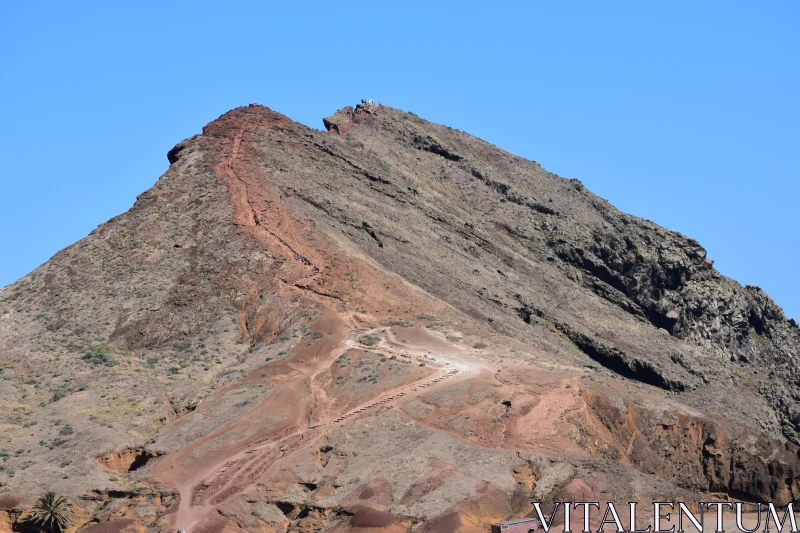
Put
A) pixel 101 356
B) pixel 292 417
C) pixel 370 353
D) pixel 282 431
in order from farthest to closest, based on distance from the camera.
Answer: pixel 101 356 → pixel 370 353 → pixel 292 417 → pixel 282 431

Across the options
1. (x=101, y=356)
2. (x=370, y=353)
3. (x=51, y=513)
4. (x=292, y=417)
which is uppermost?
(x=101, y=356)

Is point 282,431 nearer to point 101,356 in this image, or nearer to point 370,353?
point 370,353

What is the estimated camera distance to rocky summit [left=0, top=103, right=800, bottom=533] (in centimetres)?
4378

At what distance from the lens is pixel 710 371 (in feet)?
275

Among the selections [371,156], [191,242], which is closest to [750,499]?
[191,242]

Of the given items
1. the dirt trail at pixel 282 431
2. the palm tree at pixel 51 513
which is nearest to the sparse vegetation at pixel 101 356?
the dirt trail at pixel 282 431

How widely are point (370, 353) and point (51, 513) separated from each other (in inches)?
762

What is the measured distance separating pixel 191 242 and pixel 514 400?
28012 millimetres

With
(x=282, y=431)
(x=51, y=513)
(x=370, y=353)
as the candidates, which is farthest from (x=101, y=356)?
(x=51, y=513)

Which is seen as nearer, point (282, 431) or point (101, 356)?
point (282, 431)

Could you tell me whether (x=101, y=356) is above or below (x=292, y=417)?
above

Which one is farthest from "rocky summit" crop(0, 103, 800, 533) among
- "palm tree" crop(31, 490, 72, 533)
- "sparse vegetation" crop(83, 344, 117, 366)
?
"palm tree" crop(31, 490, 72, 533)

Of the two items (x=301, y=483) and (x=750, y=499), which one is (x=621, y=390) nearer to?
(x=750, y=499)

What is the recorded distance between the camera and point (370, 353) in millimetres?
56438
